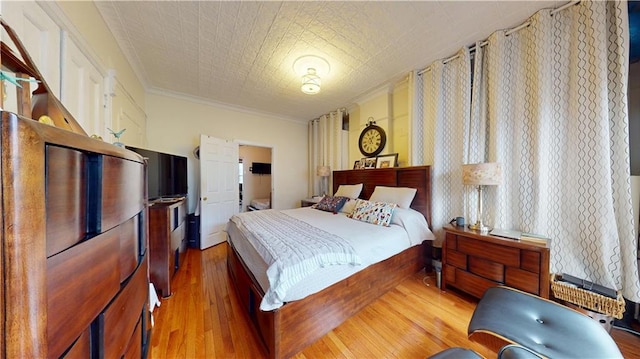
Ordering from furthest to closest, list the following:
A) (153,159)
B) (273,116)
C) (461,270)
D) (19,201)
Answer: (273,116) < (153,159) < (461,270) < (19,201)

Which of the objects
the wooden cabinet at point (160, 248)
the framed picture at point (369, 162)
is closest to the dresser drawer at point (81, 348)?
the wooden cabinet at point (160, 248)

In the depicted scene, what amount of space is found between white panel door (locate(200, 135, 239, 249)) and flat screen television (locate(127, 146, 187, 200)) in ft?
0.91

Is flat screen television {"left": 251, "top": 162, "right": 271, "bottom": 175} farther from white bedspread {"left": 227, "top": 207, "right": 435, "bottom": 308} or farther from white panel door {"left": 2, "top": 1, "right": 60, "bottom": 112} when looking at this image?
white panel door {"left": 2, "top": 1, "right": 60, "bottom": 112}

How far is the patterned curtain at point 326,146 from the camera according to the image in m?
4.23

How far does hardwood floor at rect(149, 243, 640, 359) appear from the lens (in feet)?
4.70

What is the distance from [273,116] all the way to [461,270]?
13.9 ft

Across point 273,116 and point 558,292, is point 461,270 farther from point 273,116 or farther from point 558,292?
point 273,116

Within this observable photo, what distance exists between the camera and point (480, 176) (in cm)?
198

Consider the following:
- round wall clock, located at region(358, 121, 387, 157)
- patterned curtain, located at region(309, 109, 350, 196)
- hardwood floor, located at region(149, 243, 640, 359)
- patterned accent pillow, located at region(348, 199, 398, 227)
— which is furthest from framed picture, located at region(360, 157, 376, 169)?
hardwood floor, located at region(149, 243, 640, 359)

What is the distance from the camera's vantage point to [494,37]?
209 centimetres

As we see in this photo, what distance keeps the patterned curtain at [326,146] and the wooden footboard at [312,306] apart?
96.1 inches

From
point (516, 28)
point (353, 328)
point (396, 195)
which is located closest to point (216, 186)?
point (396, 195)

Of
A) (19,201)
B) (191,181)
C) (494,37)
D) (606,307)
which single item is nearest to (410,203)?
(606,307)

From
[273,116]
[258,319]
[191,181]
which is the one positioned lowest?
[258,319]
